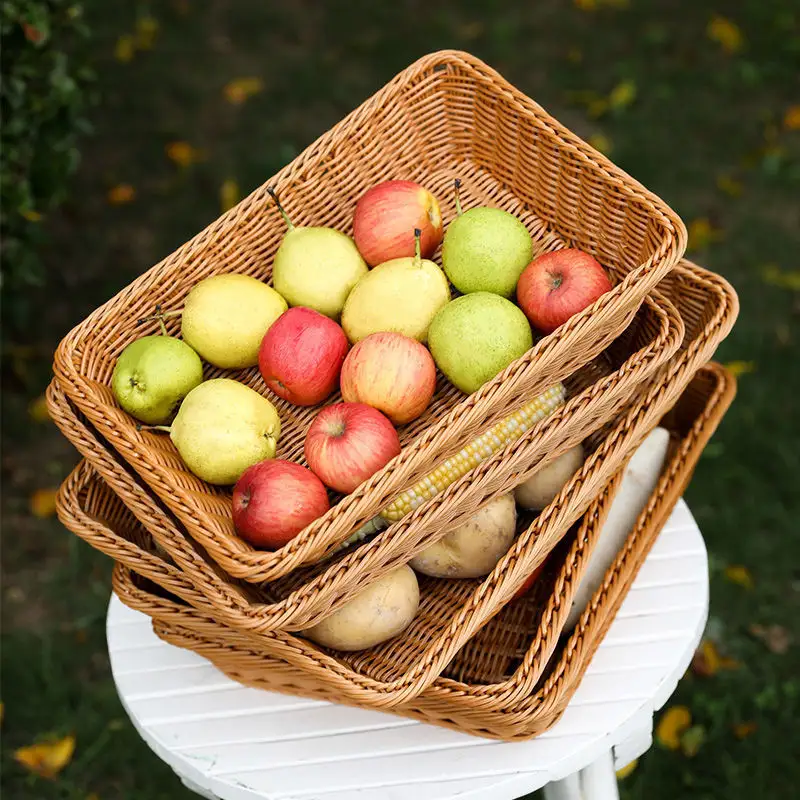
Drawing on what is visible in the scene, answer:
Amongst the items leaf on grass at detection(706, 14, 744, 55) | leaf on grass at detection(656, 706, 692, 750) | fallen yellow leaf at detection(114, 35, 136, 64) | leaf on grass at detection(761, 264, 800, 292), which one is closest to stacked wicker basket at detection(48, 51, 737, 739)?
leaf on grass at detection(656, 706, 692, 750)

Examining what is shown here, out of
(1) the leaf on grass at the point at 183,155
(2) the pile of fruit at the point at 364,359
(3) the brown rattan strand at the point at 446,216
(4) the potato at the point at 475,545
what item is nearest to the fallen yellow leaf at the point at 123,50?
(1) the leaf on grass at the point at 183,155

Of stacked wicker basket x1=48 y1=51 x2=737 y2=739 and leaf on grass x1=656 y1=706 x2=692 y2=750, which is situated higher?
stacked wicker basket x1=48 y1=51 x2=737 y2=739

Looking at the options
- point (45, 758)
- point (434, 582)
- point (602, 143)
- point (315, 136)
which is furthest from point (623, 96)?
point (45, 758)

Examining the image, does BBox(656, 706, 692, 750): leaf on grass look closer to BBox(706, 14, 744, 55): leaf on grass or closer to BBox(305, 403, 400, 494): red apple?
BBox(305, 403, 400, 494): red apple

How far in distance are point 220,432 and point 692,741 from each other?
53.9 inches

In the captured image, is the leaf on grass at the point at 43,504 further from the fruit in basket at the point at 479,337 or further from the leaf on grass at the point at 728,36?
the leaf on grass at the point at 728,36

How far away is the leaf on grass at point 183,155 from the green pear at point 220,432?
220 cm

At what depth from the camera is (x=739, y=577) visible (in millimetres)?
2527

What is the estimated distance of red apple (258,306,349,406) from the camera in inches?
64.3

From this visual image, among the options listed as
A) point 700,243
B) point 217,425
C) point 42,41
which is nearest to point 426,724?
point 217,425

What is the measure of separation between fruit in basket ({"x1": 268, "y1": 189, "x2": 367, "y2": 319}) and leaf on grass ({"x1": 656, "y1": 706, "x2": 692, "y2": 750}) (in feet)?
4.10

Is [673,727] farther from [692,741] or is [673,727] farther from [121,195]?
[121,195]

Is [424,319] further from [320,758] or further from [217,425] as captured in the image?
[320,758]

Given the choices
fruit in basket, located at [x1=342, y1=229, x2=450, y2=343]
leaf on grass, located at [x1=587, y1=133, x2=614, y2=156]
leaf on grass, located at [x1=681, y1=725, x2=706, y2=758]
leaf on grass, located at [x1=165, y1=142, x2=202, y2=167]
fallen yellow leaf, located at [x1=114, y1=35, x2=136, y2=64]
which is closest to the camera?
fruit in basket, located at [x1=342, y1=229, x2=450, y2=343]
